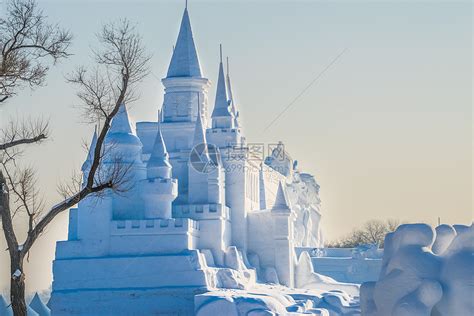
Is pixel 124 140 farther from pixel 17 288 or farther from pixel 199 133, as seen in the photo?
pixel 17 288

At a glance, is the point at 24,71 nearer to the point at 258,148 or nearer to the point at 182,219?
the point at 182,219

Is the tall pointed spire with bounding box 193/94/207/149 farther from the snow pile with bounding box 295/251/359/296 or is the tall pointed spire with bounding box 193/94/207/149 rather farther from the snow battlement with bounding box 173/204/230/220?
the snow pile with bounding box 295/251/359/296

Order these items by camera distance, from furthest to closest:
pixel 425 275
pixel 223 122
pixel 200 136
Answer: pixel 223 122
pixel 200 136
pixel 425 275

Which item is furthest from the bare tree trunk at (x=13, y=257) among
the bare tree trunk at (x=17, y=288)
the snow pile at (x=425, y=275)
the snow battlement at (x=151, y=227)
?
the snow battlement at (x=151, y=227)

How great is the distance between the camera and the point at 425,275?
20.9m

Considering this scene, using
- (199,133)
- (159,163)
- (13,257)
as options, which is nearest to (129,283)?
(159,163)

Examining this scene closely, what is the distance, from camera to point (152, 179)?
5450cm

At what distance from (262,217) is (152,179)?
8801 millimetres

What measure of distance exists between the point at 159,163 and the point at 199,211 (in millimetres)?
3558

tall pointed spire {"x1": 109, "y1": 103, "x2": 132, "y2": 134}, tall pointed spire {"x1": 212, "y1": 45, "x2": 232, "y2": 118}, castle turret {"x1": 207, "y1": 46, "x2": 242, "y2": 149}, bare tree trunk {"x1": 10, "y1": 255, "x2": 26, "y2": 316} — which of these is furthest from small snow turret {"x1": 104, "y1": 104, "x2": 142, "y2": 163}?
bare tree trunk {"x1": 10, "y1": 255, "x2": 26, "y2": 316}

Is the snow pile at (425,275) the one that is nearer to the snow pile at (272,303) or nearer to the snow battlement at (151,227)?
the snow pile at (272,303)

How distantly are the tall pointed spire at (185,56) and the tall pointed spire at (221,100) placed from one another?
1.10 m

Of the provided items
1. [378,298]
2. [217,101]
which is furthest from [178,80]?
[378,298]

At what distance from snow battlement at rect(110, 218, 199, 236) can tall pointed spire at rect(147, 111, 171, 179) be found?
2.12m
